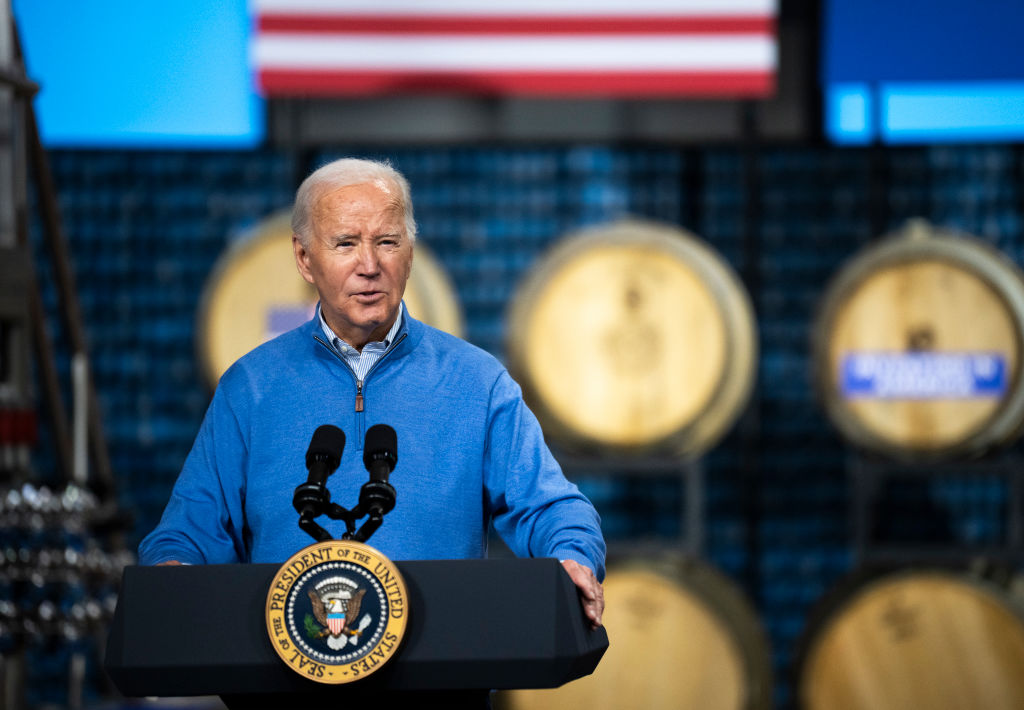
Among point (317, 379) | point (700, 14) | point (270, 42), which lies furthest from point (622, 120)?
point (317, 379)

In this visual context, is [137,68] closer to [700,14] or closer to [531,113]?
[531,113]

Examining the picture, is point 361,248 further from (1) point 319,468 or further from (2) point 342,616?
(2) point 342,616

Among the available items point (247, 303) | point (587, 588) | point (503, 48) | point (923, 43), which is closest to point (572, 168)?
point (503, 48)

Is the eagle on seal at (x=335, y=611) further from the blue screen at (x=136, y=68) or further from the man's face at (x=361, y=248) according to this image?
the blue screen at (x=136, y=68)

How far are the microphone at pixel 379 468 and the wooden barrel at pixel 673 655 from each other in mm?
2142

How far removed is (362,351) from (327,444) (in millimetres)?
209

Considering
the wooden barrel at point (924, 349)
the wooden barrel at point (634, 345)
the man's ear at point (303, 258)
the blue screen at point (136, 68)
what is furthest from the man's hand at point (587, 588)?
the blue screen at point (136, 68)

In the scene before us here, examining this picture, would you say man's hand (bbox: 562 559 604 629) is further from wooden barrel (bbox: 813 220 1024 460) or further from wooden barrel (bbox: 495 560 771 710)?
wooden barrel (bbox: 813 220 1024 460)

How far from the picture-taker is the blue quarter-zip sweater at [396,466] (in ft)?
4.40

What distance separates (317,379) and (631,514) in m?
3.20

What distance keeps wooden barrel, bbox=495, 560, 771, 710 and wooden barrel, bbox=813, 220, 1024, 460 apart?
64 centimetres

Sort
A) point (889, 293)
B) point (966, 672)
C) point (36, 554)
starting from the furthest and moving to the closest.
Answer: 1. point (889, 293)
2. point (966, 672)
3. point (36, 554)

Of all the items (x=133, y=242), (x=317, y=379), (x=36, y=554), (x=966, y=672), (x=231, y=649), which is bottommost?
(x=966, y=672)

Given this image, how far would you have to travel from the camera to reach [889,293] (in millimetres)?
3545
